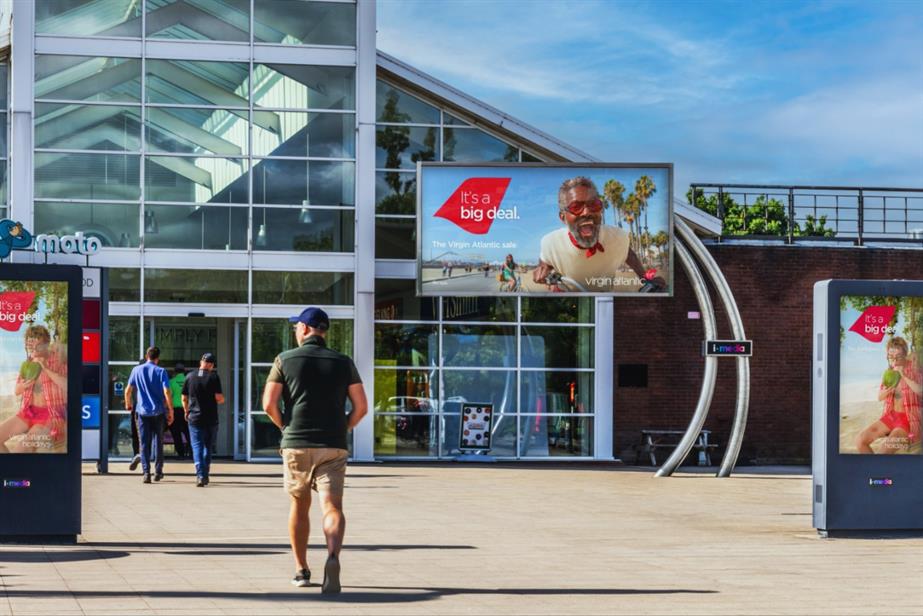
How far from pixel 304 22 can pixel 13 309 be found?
14.4 metres

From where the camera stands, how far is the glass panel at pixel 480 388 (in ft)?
82.3

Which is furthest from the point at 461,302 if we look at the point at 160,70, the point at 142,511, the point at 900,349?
the point at 900,349

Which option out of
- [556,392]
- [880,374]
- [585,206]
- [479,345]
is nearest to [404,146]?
[585,206]

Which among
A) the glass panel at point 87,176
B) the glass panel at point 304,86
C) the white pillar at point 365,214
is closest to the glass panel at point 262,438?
the white pillar at point 365,214

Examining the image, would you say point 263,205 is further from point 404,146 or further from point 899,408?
point 899,408

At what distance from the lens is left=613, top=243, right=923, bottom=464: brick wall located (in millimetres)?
25828

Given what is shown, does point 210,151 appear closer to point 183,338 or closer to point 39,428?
point 183,338

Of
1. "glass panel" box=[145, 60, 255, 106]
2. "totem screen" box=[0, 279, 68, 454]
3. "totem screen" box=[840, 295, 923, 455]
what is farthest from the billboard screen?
"totem screen" box=[0, 279, 68, 454]

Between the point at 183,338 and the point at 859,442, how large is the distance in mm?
14789

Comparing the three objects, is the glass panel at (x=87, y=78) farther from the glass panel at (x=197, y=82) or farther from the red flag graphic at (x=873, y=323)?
the red flag graphic at (x=873, y=323)

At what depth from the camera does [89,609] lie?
790cm

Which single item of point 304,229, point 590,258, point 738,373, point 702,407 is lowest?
point 702,407

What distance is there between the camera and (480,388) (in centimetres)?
2522

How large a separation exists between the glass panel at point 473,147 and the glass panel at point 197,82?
141 inches
